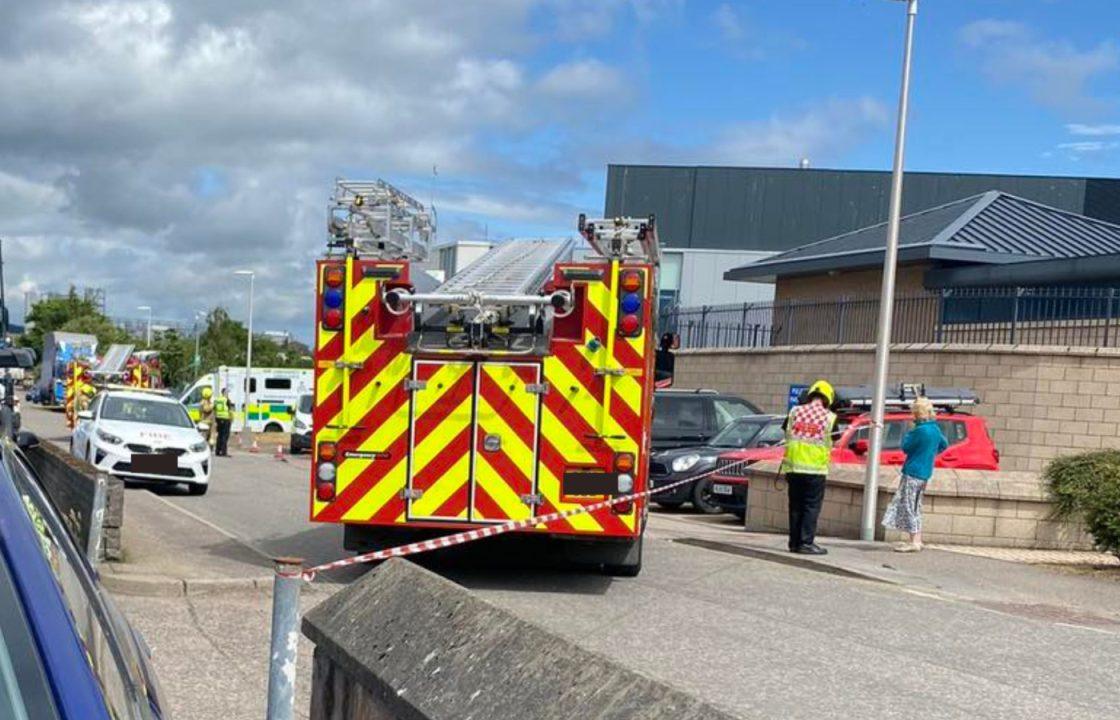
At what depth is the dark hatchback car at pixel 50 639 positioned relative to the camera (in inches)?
68.4

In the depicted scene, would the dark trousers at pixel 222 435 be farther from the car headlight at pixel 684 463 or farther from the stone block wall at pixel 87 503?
the stone block wall at pixel 87 503

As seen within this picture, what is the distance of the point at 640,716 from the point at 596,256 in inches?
314

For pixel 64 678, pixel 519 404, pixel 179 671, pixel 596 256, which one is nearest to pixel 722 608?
pixel 519 404

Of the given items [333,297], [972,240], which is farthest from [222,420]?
[333,297]

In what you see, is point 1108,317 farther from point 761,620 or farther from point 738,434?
point 761,620

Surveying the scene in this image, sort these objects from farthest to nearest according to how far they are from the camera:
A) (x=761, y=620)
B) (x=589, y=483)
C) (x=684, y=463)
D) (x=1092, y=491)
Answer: (x=684, y=463)
(x=1092, y=491)
(x=589, y=483)
(x=761, y=620)

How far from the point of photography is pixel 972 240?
26.5 m

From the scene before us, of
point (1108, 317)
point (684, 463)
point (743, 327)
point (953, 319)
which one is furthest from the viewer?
point (743, 327)

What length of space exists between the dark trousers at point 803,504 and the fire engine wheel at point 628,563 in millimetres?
2365

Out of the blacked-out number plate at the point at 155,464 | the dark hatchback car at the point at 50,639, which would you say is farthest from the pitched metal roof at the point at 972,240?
the dark hatchback car at the point at 50,639

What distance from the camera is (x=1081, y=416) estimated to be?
66.3 ft

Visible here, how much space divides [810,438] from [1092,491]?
3.34 m

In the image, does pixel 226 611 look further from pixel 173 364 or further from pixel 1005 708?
pixel 173 364

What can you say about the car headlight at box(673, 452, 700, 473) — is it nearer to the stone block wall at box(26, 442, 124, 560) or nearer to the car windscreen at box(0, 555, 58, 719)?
the stone block wall at box(26, 442, 124, 560)
